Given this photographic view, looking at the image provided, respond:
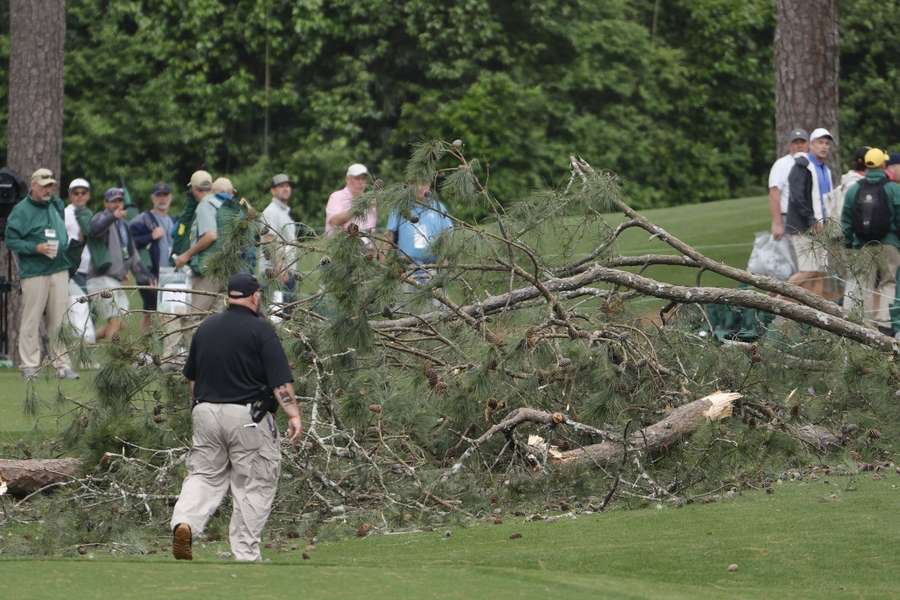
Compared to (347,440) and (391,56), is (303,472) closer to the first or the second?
(347,440)

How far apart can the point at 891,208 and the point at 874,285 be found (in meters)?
0.90

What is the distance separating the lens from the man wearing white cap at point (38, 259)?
16.8m

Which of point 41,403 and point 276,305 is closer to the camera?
point 276,305

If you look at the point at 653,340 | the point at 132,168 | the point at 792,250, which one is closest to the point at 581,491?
the point at 653,340

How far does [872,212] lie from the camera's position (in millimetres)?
16391

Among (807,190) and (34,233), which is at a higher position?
(807,190)

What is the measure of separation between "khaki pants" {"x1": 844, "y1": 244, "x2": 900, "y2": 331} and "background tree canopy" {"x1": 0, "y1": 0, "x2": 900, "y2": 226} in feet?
48.1

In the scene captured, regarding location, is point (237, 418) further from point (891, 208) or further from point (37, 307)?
point (891, 208)

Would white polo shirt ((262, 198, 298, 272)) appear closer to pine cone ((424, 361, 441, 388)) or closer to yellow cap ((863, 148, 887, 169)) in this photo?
pine cone ((424, 361, 441, 388))

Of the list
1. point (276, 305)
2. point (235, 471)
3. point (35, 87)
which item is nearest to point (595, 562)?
point (235, 471)

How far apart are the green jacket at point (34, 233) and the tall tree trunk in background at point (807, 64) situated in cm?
820

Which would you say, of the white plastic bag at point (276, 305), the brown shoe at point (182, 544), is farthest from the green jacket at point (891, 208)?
the brown shoe at point (182, 544)

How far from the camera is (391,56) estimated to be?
3272 centimetres

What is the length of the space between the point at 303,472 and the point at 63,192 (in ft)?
74.5
